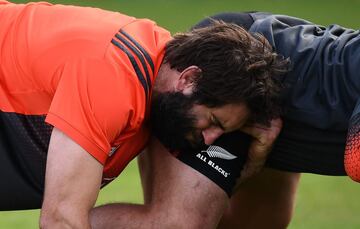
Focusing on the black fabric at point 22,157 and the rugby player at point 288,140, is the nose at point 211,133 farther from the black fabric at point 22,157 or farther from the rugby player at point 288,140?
the black fabric at point 22,157

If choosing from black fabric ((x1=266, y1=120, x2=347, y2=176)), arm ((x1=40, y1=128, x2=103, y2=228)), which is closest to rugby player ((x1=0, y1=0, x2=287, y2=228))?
arm ((x1=40, y1=128, x2=103, y2=228))

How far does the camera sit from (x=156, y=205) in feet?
9.95

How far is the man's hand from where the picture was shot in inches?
117

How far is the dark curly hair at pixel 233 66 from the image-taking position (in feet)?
9.31

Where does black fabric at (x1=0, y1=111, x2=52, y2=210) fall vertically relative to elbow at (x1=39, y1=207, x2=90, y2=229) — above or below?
below

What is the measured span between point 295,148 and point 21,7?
958mm

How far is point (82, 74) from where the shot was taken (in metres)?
2.65

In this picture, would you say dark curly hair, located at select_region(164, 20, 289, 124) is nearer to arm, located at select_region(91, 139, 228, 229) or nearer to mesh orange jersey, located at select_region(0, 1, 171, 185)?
mesh orange jersey, located at select_region(0, 1, 171, 185)

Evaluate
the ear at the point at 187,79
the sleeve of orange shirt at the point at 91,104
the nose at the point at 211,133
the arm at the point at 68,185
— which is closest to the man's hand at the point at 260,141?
the nose at the point at 211,133

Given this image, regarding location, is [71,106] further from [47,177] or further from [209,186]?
[209,186]

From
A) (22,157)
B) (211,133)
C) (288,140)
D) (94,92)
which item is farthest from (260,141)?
(22,157)

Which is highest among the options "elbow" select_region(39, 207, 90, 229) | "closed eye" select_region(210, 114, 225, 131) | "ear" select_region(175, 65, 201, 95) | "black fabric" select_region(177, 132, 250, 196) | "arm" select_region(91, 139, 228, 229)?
"ear" select_region(175, 65, 201, 95)

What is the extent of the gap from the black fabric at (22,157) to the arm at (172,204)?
22 centimetres

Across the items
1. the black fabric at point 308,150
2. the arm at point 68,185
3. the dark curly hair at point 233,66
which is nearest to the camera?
the arm at point 68,185
